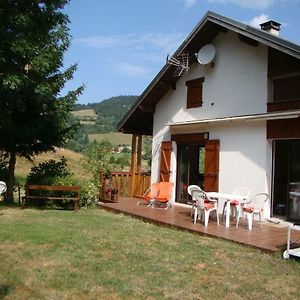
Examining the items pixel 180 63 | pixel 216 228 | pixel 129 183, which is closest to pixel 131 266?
pixel 216 228

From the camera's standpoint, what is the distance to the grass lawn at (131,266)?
5516mm

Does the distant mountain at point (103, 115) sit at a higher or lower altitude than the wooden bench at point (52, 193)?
higher

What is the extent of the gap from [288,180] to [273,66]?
3.09 m

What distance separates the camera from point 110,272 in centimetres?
626

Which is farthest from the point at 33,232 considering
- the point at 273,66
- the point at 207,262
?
the point at 273,66

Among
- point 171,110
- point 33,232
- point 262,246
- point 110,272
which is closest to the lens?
point 110,272

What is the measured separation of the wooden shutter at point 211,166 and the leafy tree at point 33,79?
4.75 meters

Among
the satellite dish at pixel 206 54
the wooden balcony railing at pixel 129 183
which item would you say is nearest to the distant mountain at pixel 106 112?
the wooden balcony railing at pixel 129 183

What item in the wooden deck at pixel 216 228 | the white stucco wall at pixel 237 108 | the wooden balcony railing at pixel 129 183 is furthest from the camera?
the wooden balcony railing at pixel 129 183

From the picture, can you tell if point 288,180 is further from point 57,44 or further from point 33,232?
point 57,44

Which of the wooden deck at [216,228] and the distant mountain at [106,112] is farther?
the distant mountain at [106,112]

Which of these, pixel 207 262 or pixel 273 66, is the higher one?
pixel 273 66

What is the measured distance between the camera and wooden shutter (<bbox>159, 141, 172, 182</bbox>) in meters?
14.8

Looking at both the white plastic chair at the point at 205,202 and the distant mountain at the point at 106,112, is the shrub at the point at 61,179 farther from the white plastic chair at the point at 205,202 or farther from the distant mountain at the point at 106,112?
the distant mountain at the point at 106,112
